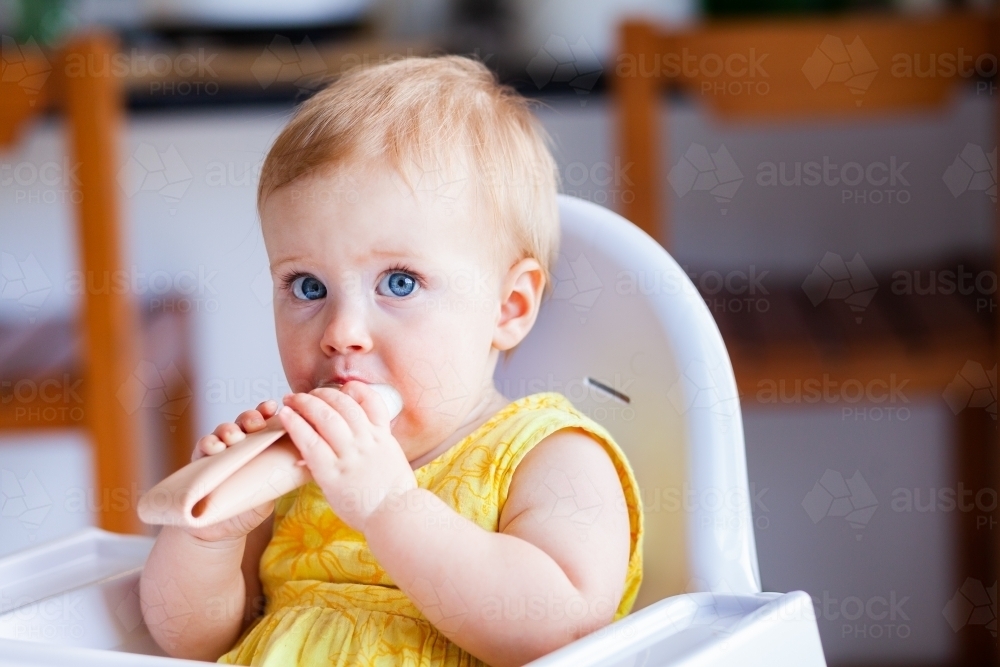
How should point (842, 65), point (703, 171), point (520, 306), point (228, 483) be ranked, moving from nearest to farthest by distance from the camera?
point (228, 483) < point (520, 306) < point (842, 65) < point (703, 171)

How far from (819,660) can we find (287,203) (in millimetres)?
418

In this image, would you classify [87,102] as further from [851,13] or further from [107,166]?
[851,13]

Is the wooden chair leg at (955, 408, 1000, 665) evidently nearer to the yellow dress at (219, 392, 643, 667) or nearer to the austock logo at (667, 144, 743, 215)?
the austock logo at (667, 144, 743, 215)

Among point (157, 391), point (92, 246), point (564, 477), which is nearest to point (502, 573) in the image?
point (564, 477)

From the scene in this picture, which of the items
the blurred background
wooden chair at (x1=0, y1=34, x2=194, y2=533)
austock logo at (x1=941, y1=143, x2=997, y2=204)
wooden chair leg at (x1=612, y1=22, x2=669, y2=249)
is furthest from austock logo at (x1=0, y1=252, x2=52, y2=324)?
austock logo at (x1=941, y1=143, x2=997, y2=204)

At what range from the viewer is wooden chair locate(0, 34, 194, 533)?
1321mm

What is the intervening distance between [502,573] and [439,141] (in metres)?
0.27

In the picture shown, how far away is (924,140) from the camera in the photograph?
5.50ft

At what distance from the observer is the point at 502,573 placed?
62 cm

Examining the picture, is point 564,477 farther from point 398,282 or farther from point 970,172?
point 970,172

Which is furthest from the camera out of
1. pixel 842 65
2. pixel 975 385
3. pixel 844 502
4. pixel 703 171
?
pixel 844 502

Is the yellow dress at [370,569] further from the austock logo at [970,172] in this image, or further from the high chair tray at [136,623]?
A: the austock logo at [970,172]

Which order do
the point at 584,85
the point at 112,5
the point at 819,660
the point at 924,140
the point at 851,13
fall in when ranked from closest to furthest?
1. the point at 819,660
2. the point at 584,85
3. the point at 851,13
4. the point at 924,140
5. the point at 112,5

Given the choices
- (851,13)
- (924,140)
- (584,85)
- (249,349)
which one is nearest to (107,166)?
(249,349)
